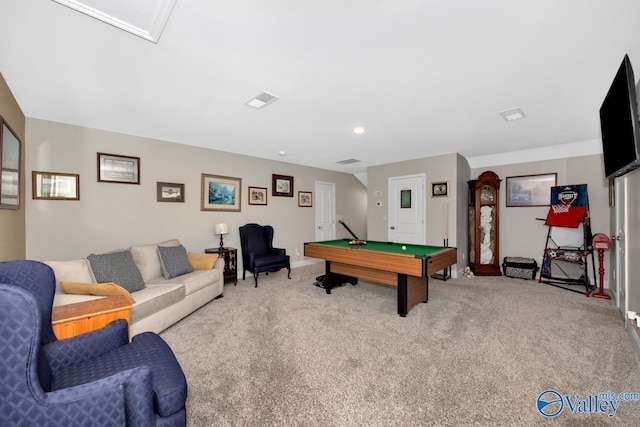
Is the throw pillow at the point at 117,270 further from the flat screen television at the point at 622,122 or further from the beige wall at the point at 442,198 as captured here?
the beige wall at the point at 442,198

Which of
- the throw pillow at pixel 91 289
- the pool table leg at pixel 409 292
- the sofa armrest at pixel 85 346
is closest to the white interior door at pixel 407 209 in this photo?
the pool table leg at pixel 409 292

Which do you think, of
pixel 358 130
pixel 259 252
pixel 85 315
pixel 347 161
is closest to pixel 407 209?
pixel 347 161

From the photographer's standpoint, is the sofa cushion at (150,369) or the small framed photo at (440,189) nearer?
the sofa cushion at (150,369)

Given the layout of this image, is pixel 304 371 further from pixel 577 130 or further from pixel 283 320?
pixel 577 130

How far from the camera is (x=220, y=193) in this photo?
4.89 metres

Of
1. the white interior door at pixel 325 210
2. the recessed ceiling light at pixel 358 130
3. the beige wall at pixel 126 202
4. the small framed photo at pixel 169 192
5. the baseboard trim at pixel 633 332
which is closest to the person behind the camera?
the baseboard trim at pixel 633 332

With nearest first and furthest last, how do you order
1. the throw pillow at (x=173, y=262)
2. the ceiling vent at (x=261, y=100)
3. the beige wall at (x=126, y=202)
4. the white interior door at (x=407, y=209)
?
1. the ceiling vent at (x=261, y=100)
2. the beige wall at (x=126, y=202)
3. the throw pillow at (x=173, y=262)
4. the white interior door at (x=407, y=209)

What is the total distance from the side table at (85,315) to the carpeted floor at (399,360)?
68 cm

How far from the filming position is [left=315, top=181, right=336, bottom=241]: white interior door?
6.63 meters

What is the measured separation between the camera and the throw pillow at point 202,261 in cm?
381

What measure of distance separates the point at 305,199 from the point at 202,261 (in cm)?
302

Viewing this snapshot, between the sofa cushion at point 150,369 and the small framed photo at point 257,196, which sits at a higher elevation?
the small framed photo at point 257,196

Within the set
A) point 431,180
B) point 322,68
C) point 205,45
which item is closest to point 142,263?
point 205,45

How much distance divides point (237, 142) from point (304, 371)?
3566mm
